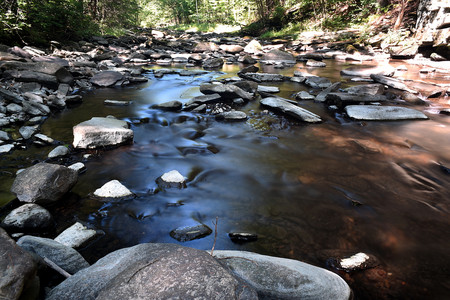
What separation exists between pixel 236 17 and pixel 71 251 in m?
36.1

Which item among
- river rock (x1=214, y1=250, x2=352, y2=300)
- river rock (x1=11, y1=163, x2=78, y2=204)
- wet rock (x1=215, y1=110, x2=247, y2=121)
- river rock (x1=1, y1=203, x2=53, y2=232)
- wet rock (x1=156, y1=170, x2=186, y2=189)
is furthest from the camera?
wet rock (x1=215, y1=110, x2=247, y2=121)

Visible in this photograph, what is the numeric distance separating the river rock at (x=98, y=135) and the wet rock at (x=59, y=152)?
14 centimetres

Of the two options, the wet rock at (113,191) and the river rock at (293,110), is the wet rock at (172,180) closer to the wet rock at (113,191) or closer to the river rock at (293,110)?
the wet rock at (113,191)

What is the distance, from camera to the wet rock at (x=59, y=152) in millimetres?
3623

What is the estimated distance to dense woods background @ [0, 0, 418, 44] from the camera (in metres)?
10.1

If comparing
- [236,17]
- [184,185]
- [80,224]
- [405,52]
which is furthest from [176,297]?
[236,17]

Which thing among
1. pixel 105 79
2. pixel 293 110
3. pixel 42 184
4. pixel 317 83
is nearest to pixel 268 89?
pixel 317 83

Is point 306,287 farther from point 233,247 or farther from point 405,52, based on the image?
point 405,52

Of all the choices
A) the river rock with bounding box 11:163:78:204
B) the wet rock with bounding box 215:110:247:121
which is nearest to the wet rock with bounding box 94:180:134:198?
the river rock with bounding box 11:163:78:204

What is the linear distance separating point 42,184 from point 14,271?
159 centimetres

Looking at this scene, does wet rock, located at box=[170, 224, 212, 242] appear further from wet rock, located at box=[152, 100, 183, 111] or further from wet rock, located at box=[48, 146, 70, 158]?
wet rock, located at box=[152, 100, 183, 111]

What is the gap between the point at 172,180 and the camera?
3076 millimetres

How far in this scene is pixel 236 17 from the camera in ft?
110

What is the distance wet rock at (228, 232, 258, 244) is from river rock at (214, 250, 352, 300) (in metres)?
0.50
